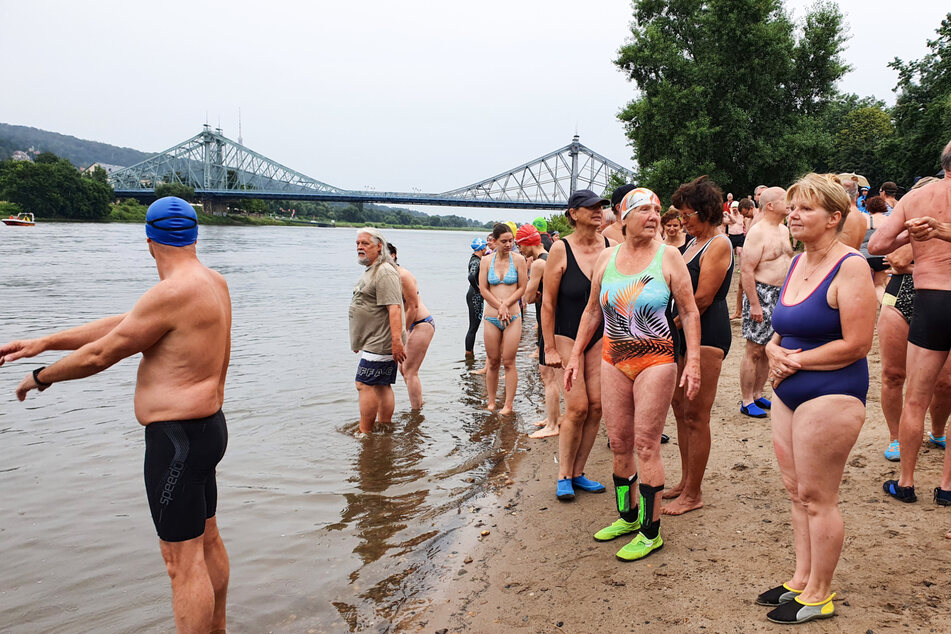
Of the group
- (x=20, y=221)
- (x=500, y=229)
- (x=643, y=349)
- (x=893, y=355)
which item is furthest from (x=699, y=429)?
(x=20, y=221)

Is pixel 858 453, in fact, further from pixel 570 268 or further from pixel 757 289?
pixel 570 268

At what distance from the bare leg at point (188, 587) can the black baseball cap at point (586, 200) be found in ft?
10.0

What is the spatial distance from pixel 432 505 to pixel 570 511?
109cm

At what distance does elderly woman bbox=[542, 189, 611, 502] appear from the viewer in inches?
169

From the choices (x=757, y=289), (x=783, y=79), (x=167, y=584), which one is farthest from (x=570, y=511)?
(x=783, y=79)

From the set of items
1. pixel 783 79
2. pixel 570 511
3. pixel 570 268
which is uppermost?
pixel 783 79

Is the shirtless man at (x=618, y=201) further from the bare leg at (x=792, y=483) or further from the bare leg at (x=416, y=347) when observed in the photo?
the bare leg at (x=416, y=347)

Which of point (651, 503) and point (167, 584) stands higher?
point (651, 503)

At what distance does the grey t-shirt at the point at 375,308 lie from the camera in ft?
18.9

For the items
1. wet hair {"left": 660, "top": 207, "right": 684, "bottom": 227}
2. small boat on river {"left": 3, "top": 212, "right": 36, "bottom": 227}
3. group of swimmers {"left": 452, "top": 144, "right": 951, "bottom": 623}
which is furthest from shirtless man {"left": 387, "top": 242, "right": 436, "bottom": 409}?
small boat on river {"left": 3, "top": 212, "right": 36, "bottom": 227}

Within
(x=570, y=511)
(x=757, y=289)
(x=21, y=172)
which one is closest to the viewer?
(x=570, y=511)

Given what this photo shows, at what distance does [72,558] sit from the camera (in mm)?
4000

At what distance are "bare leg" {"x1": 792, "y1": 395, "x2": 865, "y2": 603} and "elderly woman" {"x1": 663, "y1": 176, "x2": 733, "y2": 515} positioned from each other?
1.20 meters

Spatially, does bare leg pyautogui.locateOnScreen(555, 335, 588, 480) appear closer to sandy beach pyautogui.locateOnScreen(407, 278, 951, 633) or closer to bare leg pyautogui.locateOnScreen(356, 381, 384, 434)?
sandy beach pyautogui.locateOnScreen(407, 278, 951, 633)
